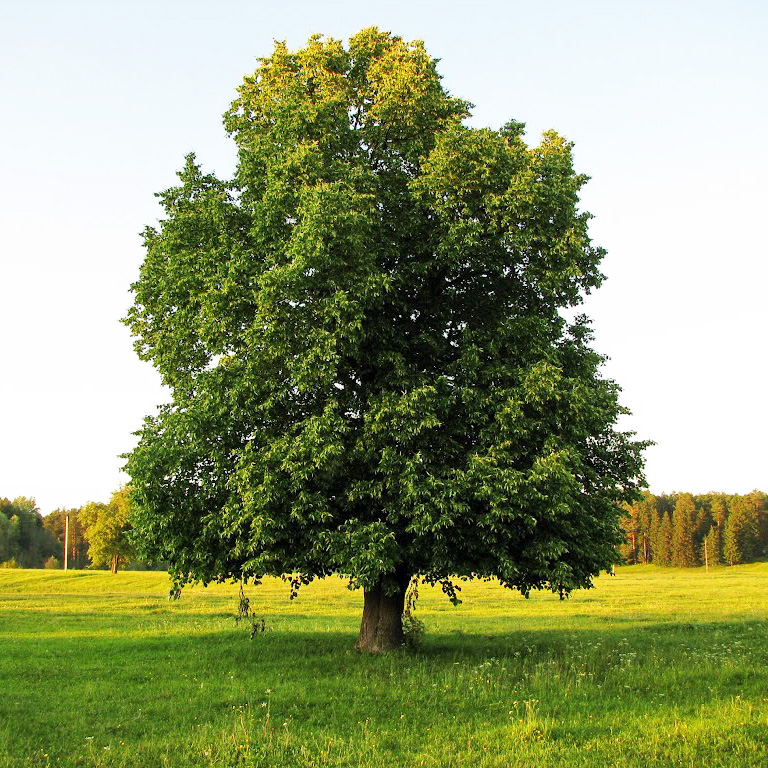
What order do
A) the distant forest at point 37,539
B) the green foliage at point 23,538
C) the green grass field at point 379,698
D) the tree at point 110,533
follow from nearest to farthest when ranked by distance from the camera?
the green grass field at point 379,698
the tree at point 110,533
the distant forest at point 37,539
the green foliage at point 23,538

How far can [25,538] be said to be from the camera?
148 metres

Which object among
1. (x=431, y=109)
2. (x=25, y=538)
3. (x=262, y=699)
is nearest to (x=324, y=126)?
(x=431, y=109)

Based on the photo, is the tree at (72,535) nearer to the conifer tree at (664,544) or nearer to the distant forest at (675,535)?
the distant forest at (675,535)

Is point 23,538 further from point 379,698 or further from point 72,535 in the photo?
point 379,698

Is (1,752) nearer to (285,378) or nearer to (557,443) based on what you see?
(285,378)

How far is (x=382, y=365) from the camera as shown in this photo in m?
20.0

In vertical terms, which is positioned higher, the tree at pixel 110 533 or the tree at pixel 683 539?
the tree at pixel 110 533

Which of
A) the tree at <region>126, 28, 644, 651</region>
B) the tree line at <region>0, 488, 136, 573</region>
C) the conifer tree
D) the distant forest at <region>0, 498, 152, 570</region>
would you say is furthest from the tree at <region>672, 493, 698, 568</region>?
the tree at <region>126, 28, 644, 651</region>

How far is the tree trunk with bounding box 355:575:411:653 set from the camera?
67.4 ft

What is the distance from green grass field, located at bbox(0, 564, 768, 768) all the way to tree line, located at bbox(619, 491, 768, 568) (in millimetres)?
116662

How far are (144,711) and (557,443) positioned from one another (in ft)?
36.9

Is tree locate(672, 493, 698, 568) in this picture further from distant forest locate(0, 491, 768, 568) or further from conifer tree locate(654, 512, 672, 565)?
conifer tree locate(654, 512, 672, 565)

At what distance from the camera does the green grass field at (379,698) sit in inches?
428

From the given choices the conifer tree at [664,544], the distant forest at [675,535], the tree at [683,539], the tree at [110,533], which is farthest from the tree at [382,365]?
the conifer tree at [664,544]
